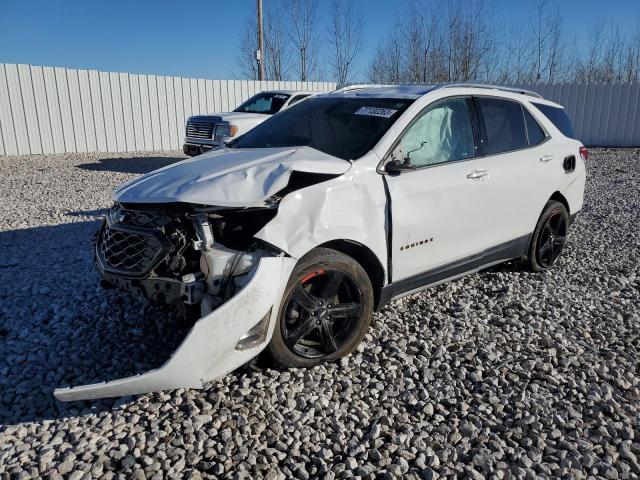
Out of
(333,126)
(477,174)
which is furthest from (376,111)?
(477,174)

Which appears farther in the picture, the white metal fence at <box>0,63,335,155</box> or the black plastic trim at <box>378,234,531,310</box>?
the white metal fence at <box>0,63,335,155</box>

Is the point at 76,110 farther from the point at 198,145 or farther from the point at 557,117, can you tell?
the point at 557,117

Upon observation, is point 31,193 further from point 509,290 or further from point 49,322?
point 509,290

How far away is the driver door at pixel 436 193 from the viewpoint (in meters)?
3.63

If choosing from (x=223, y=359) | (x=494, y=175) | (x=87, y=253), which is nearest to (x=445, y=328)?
(x=494, y=175)

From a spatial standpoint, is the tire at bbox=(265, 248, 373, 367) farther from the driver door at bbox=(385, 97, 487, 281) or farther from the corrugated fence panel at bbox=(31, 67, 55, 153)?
the corrugated fence panel at bbox=(31, 67, 55, 153)

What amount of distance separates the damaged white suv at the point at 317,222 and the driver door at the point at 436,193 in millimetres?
13

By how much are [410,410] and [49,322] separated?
2850 mm

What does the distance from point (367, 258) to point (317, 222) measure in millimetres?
582

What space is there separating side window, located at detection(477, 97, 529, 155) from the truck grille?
9.24ft

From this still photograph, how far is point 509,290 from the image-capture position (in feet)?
15.9


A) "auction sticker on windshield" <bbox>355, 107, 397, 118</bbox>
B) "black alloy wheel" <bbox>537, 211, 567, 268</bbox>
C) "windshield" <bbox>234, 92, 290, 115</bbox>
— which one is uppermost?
"windshield" <bbox>234, 92, 290, 115</bbox>

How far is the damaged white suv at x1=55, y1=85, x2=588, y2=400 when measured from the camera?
2889 millimetres

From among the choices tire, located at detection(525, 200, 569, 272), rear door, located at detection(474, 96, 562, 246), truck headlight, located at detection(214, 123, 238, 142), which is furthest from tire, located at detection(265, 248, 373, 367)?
truck headlight, located at detection(214, 123, 238, 142)
